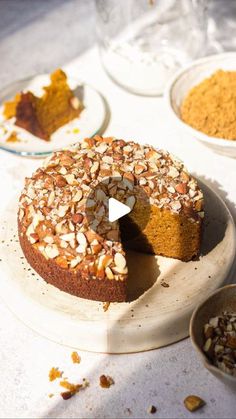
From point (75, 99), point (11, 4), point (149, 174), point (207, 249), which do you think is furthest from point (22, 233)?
point (11, 4)

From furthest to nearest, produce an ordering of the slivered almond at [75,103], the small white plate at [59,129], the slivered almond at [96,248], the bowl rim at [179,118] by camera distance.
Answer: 1. the slivered almond at [75,103]
2. the small white plate at [59,129]
3. the bowl rim at [179,118]
4. the slivered almond at [96,248]

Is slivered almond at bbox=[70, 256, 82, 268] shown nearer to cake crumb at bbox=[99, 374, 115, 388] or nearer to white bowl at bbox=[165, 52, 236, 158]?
cake crumb at bbox=[99, 374, 115, 388]

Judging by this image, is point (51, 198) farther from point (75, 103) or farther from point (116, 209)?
point (75, 103)

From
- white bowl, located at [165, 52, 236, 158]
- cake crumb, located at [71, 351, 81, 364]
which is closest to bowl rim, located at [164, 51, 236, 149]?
white bowl, located at [165, 52, 236, 158]

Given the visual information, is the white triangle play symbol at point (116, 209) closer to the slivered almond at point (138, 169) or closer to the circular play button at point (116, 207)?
the circular play button at point (116, 207)

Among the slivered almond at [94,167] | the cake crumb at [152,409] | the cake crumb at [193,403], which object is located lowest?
the cake crumb at [193,403]

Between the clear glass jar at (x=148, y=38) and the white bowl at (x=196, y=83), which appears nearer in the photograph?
the white bowl at (x=196, y=83)

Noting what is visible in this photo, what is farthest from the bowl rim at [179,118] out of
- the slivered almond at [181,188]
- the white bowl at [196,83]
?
the slivered almond at [181,188]
